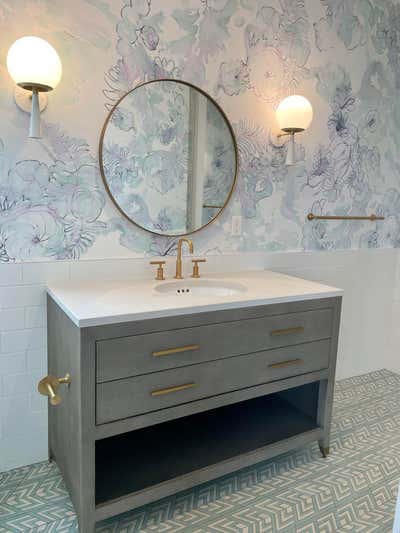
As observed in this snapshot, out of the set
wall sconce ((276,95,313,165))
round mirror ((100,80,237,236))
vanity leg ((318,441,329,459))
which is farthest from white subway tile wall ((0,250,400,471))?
vanity leg ((318,441,329,459))

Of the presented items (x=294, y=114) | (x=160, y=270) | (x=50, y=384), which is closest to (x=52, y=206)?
(x=160, y=270)

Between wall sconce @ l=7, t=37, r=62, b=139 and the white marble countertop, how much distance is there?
641 mm

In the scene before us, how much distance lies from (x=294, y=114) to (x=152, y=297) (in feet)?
4.16

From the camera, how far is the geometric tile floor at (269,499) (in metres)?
1.55

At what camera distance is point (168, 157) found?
1.96 m

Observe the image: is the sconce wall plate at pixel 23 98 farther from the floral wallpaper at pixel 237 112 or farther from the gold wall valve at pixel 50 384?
the gold wall valve at pixel 50 384

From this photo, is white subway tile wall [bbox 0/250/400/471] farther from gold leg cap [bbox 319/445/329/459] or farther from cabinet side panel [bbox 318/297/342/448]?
gold leg cap [bbox 319/445/329/459]

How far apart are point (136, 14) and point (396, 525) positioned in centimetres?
201

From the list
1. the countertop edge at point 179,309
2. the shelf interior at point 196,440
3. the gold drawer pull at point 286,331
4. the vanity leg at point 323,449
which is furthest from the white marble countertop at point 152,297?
the vanity leg at point 323,449

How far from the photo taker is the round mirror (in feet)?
6.05

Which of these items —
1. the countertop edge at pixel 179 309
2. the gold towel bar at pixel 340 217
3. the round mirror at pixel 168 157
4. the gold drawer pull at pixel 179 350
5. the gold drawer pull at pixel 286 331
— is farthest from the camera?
the gold towel bar at pixel 340 217

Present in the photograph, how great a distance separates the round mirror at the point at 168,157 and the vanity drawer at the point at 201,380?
73 centimetres

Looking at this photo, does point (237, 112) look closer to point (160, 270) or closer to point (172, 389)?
point (160, 270)

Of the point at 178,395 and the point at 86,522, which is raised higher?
the point at 178,395
